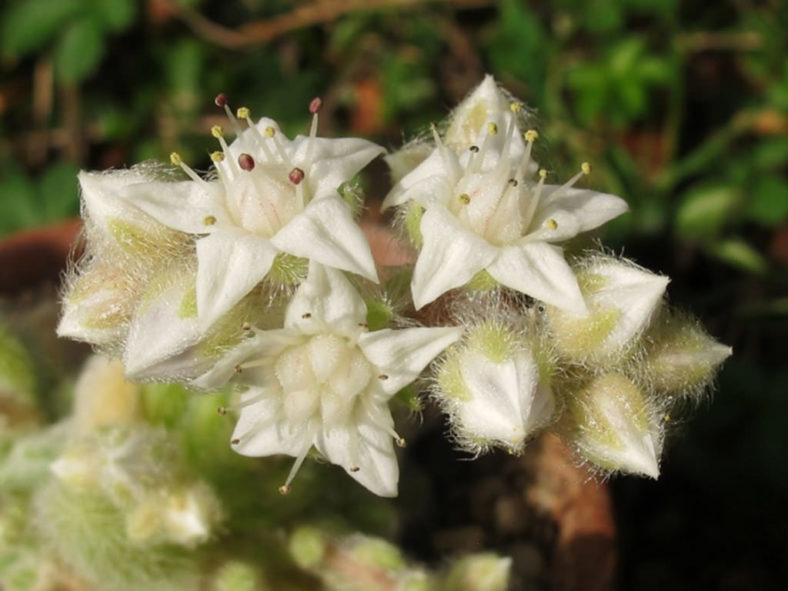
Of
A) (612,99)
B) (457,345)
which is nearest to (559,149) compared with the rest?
(612,99)

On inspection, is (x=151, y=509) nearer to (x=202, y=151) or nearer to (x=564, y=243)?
(x=564, y=243)

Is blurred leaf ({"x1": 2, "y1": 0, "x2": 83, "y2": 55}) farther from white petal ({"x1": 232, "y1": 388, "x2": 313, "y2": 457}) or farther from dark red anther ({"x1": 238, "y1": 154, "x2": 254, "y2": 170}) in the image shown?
white petal ({"x1": 232, "y1": 388, "x2": 313, "y2": 457})

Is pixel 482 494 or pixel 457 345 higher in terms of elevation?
pixel 457 345

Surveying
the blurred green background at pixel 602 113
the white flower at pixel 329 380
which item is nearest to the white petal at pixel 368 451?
the white flower at pixel 329 380

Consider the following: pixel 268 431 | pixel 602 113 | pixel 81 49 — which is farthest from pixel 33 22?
pixel 268 431

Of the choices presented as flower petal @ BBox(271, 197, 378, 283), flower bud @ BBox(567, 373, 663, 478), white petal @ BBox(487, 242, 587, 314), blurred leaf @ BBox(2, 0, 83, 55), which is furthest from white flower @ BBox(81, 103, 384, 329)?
blurred leaf @ BBox(2, 0, 83, 55)

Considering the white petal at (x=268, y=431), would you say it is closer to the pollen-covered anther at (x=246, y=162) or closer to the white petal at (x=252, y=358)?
the white petal at (x=252, y=358)
